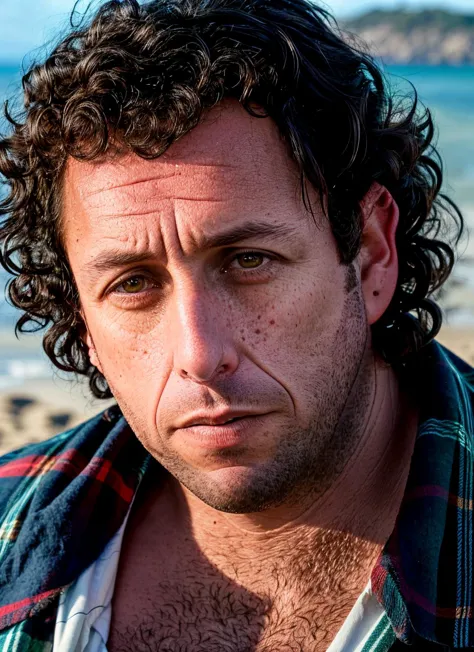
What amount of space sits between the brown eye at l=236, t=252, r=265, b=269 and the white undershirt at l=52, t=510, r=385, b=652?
2.75 feet

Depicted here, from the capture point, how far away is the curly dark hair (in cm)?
237

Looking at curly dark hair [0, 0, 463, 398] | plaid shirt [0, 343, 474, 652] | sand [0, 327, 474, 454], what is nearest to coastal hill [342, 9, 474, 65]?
sand [0, 327, 474, 454]

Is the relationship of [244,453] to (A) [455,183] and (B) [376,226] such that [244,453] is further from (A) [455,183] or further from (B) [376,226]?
(A) [455,183]

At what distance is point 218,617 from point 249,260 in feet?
3.34

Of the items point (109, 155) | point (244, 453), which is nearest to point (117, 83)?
point (109, 155)

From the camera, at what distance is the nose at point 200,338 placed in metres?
2.17

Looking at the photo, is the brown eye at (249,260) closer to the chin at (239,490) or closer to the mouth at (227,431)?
the mouth at (227,431)

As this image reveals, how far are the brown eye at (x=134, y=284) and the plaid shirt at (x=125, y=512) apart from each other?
0.68 meters

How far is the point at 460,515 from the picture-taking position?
7.57 feet

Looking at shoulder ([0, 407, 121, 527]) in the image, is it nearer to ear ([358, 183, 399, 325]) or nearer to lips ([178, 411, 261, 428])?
lips ([178, 411, 261, 428])

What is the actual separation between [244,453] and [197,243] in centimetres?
53

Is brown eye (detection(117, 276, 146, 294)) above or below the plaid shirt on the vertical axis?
above

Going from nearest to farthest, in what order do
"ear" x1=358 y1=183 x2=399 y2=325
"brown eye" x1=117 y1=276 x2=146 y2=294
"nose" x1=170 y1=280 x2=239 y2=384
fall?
1. "nose" x1=170 y1=280 x2=239 y2=384
2. "brown eye" x1=117 y1=276 x2=146 y2=294
3. "ear" x1=358 y1=183 x2=399 y2=325

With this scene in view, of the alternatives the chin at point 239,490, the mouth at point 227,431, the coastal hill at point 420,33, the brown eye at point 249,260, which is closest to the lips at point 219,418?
the mouth at point 227,431
